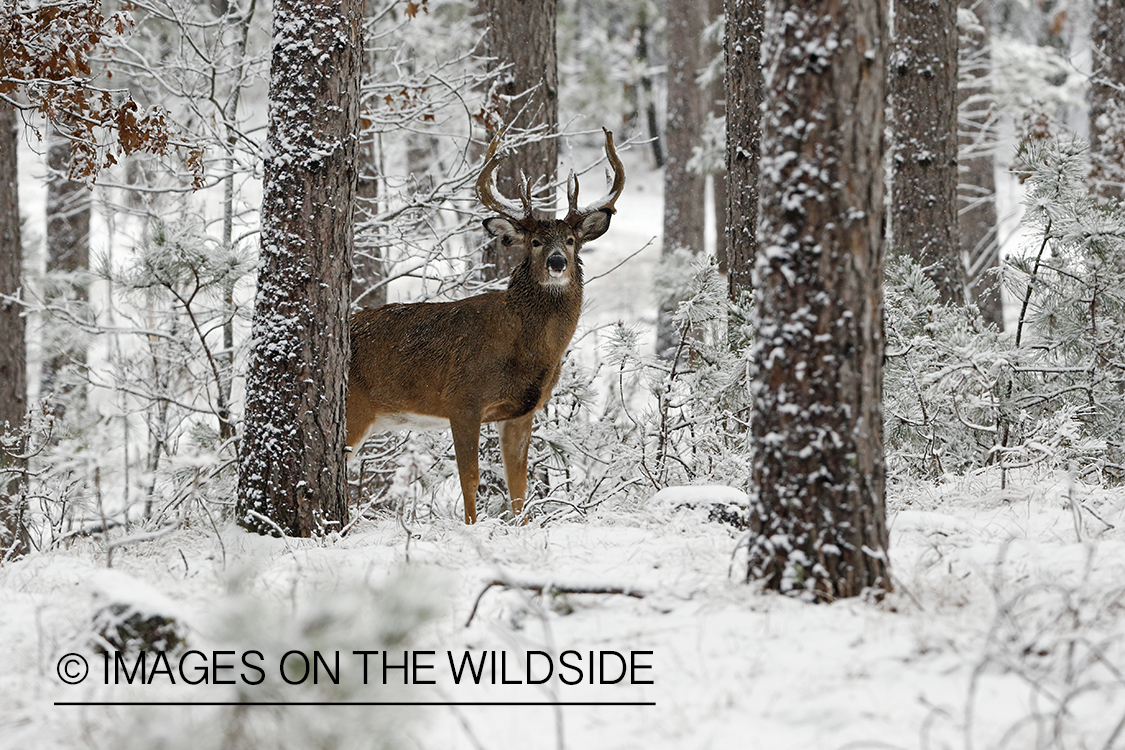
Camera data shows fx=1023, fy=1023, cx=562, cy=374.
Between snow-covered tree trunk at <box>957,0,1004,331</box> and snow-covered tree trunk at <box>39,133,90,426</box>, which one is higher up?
snow-covered tree trunk at <box>957,0,1004,331</box>

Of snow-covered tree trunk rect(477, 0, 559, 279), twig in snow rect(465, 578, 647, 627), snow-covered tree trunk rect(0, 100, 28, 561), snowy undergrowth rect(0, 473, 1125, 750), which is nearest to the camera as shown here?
snowy undergrowth rect(0, 473, 1125, 750)

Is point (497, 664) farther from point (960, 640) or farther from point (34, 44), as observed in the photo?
point (34, 44)

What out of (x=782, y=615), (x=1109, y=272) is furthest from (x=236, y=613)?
(x=1109, y=272)

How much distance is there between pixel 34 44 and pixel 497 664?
5008 millimetres

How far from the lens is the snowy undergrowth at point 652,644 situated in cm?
251

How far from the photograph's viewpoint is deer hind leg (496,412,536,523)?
7621 mm

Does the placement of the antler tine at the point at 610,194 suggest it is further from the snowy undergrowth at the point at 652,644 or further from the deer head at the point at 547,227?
the snowy undergrowth at the point at 652,644

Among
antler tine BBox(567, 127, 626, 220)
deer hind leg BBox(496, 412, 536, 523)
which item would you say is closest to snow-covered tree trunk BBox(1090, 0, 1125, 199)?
antler tine BBox(567, 127, 626, 220)

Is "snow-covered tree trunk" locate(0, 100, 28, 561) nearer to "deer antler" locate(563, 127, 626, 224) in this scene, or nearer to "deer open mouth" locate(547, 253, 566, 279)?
"deer open mouth" locate(547, 253, 566, 279)

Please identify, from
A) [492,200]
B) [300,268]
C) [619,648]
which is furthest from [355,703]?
[492,200]

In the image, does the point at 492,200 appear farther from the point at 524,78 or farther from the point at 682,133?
the point at 682,133

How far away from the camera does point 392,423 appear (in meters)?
7.77

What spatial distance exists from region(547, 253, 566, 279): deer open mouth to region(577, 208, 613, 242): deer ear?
1.30 ft

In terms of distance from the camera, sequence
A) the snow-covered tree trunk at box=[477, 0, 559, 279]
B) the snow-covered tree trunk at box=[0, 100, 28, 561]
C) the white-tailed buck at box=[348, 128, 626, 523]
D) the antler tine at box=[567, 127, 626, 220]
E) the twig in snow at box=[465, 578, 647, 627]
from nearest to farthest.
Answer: the twig in snow at box=[465, 578, 647, 627] → the antler tine at box=[567, 127, 626, 220] → the white-tailed buck at box=[348, 128, 626, 523] → the snow-covered tree trunk at box=[477, 0, 559, 279] → the snow-covered tree trunk at box=[0, 100, 28, 561]
